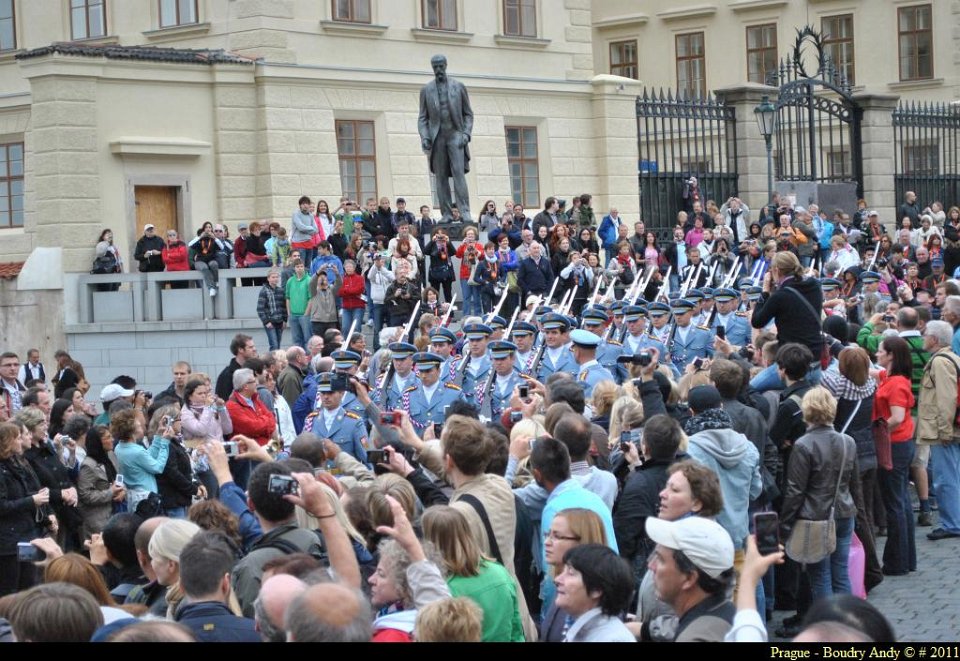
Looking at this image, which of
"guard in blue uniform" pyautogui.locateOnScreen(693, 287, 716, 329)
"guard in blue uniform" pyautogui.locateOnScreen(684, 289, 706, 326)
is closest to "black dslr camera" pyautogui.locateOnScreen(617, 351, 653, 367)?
"guard in blue uniform" pyautogui.locateOnScreen(684, 289, 706, 326)

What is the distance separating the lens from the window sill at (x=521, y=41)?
31.3 metres

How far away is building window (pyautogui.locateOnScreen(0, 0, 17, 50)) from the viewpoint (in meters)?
30.1

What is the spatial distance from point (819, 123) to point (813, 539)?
24.5 m

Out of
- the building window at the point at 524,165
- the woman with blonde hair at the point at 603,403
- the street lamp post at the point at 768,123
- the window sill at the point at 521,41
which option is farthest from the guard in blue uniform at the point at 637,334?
the window sill at the point at 521,41

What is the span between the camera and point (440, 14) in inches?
1208

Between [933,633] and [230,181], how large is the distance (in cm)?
2001

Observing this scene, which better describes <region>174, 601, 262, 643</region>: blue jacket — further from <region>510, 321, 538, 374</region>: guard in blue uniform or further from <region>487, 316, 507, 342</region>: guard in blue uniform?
<region>487, 316, 507, 342</region>: guard in blue uniform

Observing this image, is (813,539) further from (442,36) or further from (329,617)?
(442,36)

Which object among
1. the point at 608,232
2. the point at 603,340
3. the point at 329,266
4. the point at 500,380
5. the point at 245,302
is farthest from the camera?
the point at 608,232

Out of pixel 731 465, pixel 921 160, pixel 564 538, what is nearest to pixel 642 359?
pixel 731 465

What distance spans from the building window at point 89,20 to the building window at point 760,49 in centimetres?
1857

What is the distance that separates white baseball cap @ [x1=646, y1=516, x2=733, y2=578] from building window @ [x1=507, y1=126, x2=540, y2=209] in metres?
25.9

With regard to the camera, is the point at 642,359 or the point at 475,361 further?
the point at 475,361
